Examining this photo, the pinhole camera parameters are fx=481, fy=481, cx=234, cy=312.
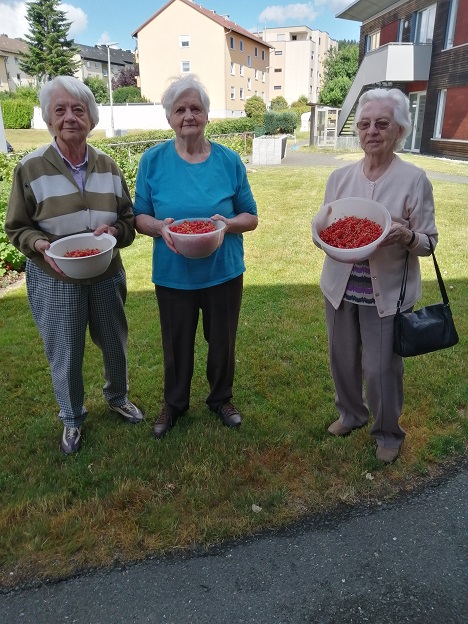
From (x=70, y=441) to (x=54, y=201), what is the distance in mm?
1428

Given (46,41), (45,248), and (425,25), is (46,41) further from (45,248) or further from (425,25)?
(45,248)

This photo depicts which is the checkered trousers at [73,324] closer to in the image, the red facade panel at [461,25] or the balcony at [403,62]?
the red facade panel at [461,25]

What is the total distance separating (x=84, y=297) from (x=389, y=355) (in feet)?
5.58

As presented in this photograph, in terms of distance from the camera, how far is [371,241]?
224cm

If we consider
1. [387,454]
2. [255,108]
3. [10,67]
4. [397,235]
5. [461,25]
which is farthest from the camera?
[10,67]

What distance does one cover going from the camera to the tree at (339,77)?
40.0 m

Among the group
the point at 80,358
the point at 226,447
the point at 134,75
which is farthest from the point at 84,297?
the point at 134,75

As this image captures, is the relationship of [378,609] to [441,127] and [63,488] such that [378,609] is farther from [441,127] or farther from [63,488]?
[441,127]

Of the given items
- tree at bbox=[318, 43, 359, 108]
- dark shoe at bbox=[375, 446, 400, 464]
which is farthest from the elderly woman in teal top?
tree at bbox=[318, 43, 359, 108]

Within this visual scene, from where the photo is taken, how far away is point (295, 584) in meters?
2.06

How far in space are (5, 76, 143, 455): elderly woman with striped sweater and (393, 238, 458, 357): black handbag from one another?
1.53 meters

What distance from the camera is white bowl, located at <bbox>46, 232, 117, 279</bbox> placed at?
2.28 metres

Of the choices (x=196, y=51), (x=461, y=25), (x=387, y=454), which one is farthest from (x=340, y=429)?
(x=196, y=51)

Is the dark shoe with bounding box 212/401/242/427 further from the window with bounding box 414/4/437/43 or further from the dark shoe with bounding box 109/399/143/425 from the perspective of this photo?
the window with bounding box 414/4/437/43
